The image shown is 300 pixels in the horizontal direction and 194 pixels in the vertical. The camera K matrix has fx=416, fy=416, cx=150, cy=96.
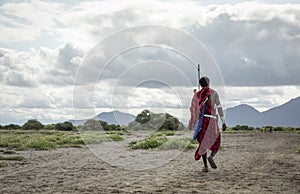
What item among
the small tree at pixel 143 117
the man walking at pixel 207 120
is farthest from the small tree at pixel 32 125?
the man walking at pixel 207 120

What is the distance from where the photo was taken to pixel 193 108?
1054 cm

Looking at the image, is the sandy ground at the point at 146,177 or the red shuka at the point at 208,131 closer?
the sandy ground at the point at 146,177

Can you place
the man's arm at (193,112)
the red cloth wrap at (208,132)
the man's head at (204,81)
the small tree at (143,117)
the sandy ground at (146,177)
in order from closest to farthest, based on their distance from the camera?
the sandy ground at (146,177)
the red cloth wrap at (208,132)
the man's head at (204,81)
the man's arm at (193,112)
the small tree at (143,117)

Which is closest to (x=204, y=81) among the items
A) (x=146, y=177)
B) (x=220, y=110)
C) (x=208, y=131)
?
(x=220, y=110)

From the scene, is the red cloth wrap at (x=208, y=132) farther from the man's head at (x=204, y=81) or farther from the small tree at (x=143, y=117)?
the small tree at (x=143, y=117)

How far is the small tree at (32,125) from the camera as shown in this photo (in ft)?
158

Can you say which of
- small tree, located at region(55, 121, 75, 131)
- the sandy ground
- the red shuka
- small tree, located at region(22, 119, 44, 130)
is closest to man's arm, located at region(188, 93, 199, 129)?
the red shuka

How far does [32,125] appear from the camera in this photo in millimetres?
48875

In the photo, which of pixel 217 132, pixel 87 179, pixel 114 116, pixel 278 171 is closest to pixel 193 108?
pixel 217 132

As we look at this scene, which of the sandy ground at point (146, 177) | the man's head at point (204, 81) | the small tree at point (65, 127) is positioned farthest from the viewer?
the small tree at point (65, 127)

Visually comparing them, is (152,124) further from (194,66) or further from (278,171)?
(278,171)

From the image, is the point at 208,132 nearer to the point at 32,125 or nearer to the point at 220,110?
the point at 220,110

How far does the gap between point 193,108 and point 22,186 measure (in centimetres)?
458

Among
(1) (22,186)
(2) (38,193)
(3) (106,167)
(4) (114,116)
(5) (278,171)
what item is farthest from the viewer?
(4) (114,116)
